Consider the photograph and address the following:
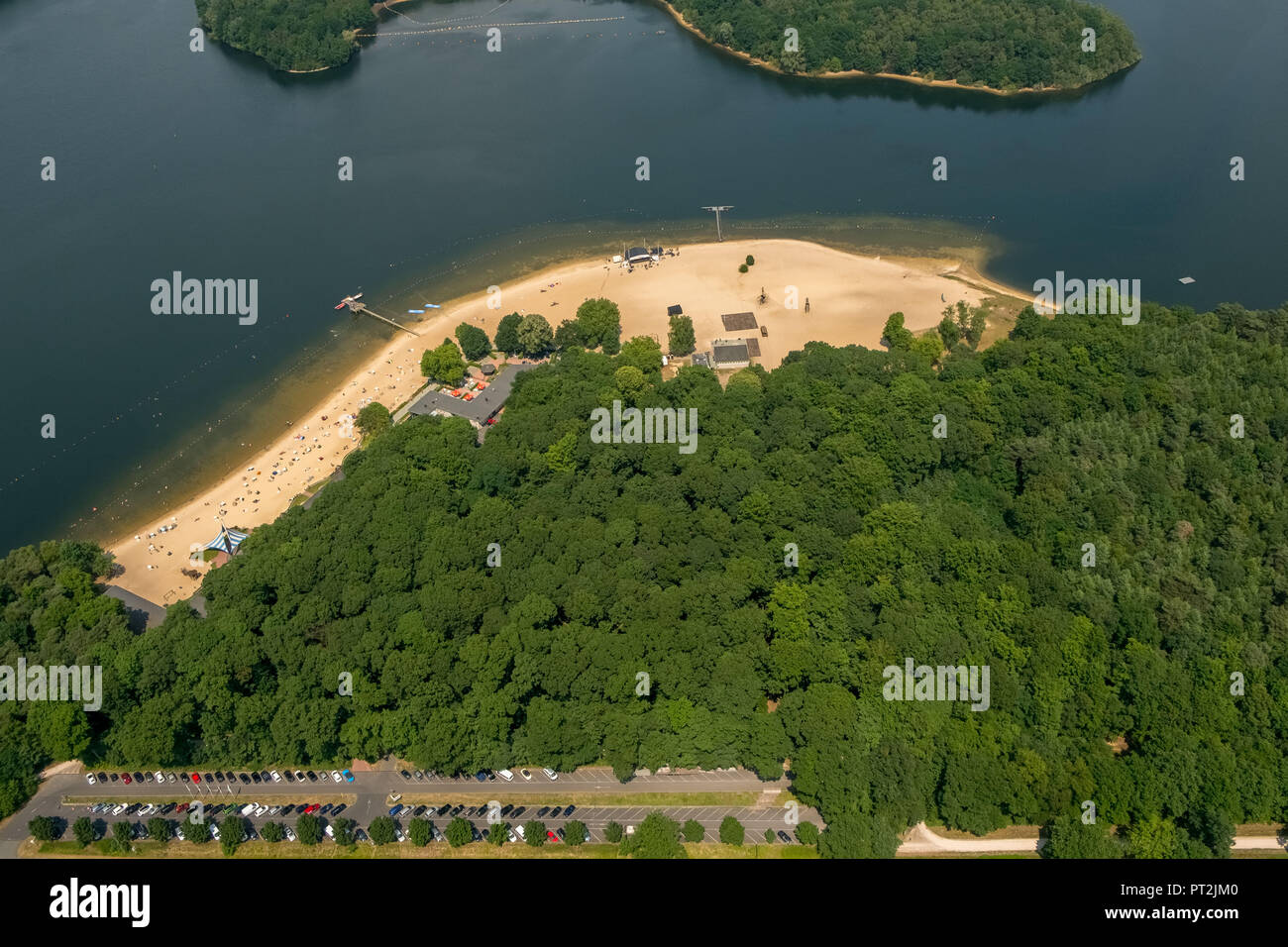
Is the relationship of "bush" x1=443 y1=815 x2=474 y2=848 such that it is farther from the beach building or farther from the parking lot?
the beach building

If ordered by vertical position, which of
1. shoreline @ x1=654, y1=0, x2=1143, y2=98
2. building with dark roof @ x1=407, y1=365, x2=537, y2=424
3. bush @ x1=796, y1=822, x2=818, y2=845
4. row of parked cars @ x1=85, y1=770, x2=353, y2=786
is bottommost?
bush @ x1=796, y1=822, x2=818, y2=845

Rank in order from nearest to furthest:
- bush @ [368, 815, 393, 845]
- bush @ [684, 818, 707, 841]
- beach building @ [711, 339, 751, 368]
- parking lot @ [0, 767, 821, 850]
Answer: bush @ [684, 818, 707, 841] < bush @ [368, 815, 393, 845] < parking lot @ [0, 767, 821, 850] < beach building @ [711, 339, 751, 368]

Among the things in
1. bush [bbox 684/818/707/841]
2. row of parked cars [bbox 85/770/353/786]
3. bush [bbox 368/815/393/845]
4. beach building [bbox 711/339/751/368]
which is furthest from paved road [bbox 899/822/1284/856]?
beach building [bbox 711/339/751/368]

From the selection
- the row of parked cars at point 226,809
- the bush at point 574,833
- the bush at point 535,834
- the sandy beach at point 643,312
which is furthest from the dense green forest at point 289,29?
the bush at point 574,833

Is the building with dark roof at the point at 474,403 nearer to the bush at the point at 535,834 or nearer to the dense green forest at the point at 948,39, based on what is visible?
the bush at the point at 535,834

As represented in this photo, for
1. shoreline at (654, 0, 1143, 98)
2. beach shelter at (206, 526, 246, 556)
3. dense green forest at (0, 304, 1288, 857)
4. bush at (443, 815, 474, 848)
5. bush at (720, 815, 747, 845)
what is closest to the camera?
bush at (720, 815, 747, 845)

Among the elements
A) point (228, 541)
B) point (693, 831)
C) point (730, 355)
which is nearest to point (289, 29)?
point (730, 355)
